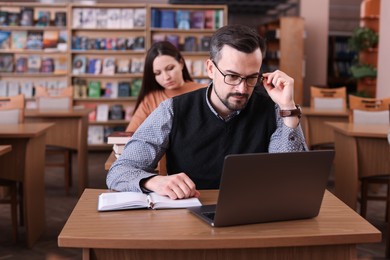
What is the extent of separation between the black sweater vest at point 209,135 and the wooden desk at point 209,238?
0.53m

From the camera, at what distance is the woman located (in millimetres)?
4141

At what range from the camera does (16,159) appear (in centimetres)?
421

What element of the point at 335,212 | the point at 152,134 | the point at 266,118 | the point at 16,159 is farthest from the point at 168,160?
the point at 16,159

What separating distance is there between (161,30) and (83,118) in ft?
9.94

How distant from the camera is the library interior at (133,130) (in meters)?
1.62

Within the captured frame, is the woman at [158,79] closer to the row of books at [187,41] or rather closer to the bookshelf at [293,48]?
the row of books at [187,41]

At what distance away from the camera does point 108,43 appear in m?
8.82

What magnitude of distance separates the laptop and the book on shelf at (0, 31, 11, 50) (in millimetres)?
7729

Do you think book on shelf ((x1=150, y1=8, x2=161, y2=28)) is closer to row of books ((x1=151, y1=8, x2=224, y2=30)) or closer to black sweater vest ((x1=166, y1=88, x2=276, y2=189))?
row of books ((x1=151, y1=8, x2=224, y2=30))

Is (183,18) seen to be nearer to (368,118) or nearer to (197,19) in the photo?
(197,19)

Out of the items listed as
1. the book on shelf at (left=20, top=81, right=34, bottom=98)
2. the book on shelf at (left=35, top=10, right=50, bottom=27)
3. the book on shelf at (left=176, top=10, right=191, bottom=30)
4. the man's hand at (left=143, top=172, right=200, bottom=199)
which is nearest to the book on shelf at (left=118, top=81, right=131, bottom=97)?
the book on shelf at (left=176, top=10, right=191, bottom=30)

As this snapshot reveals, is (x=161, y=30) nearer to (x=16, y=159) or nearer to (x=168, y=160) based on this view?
(x=16, y=159)

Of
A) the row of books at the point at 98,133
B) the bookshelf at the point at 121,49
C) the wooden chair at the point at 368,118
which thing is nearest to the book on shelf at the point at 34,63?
the bookshelf at the point at 121,49

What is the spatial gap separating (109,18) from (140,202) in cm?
723
